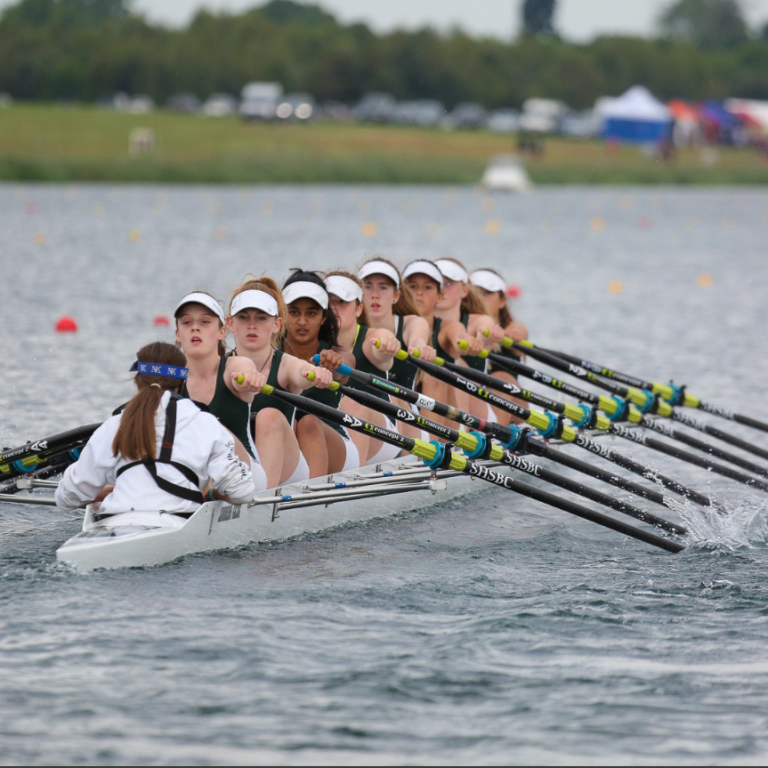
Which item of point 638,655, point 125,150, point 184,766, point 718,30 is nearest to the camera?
point 184,766

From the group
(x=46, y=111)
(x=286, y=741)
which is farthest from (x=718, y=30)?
(x=286, y=741)

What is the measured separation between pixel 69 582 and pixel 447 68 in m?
78.1

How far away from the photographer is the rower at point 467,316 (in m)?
10.9

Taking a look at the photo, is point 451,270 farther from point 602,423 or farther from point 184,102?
point 184,102

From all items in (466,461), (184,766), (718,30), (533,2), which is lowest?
(184,766)

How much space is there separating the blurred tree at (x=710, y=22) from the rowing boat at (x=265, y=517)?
5422 inches

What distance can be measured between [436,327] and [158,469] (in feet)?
13.2

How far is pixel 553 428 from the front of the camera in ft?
31.9

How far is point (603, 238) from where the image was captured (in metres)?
37.9

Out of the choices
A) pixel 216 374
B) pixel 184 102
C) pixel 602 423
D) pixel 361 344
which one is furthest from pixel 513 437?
pixel 184 102

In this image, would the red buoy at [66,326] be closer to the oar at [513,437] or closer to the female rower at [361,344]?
the female rower at [361,344]

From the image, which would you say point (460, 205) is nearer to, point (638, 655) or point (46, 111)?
point (46, 111)

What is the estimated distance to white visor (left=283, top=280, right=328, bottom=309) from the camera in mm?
8961

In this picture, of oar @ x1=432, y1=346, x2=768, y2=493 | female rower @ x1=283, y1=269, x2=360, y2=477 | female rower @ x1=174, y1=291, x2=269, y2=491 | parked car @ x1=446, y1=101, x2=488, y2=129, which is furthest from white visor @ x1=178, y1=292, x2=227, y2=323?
parked car @ x1=446, y1=101, x2=488, y2=129
